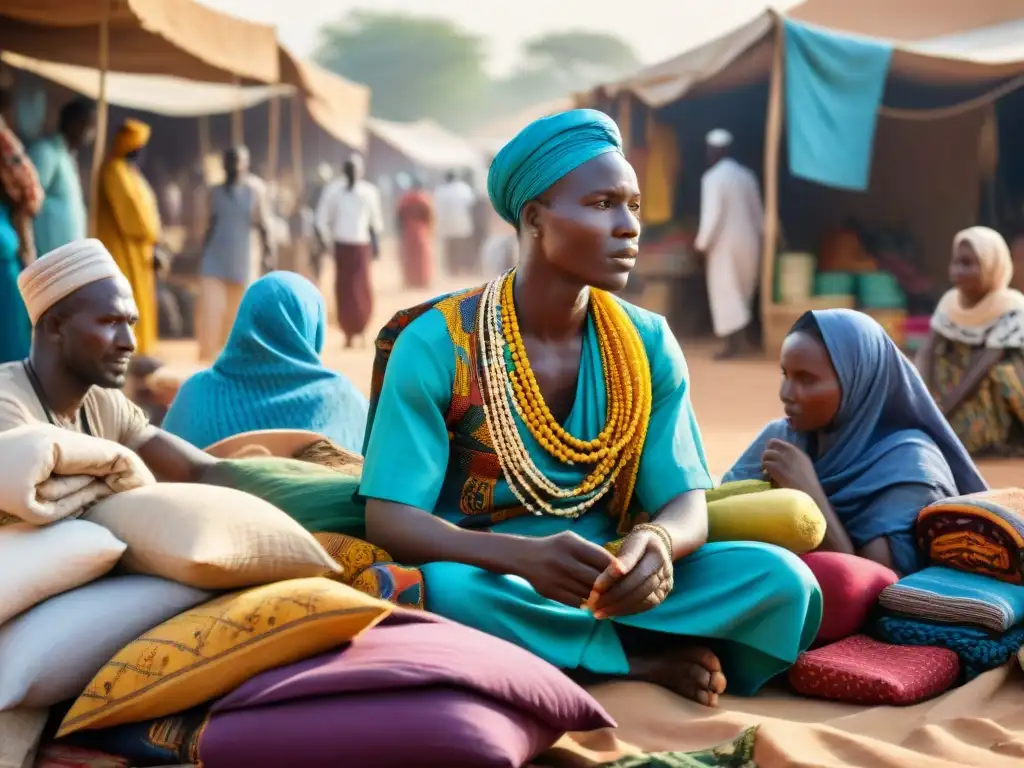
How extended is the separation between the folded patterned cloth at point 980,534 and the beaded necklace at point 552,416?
1042 millimetres

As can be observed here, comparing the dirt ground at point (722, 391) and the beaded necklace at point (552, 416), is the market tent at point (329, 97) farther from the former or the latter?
the beaded necklace at point (552, 416)

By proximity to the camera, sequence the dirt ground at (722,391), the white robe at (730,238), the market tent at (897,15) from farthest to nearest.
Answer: the market tent at (897,15), the white robe at (730,238), the dirt ground at (722,391)

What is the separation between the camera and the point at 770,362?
14523 mm

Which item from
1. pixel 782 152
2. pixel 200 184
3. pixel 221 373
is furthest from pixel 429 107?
pixel 221 373

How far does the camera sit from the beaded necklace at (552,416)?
13.2 ft

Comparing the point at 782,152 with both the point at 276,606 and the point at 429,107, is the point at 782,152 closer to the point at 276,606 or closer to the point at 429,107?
the point at 276,606

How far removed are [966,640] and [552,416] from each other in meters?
1.37

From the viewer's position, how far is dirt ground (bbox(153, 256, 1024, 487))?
29.3ft

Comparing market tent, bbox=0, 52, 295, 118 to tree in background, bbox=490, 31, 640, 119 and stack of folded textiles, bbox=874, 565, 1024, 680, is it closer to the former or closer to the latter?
stack of folded textiles, bbox=874, 565, 1024, 680

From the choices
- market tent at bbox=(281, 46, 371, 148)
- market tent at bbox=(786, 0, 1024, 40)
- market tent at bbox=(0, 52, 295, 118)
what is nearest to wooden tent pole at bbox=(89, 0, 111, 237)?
market tent at bbox=(281, 46, 371, 148)

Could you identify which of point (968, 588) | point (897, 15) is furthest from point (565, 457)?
point (897, 15)

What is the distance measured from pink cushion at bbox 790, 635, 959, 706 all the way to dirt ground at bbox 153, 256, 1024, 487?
13.3 ft

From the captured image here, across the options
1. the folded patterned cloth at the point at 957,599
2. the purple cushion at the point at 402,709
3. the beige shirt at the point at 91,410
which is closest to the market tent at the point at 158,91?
the beige shirt at the point at 91,410

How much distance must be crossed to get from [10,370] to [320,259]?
51.9 ft
